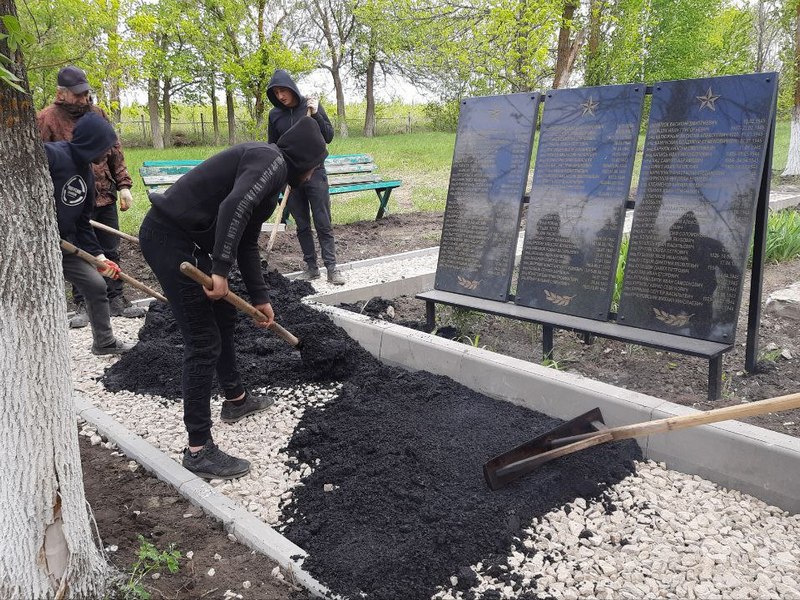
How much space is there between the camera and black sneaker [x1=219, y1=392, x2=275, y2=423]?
401 cm

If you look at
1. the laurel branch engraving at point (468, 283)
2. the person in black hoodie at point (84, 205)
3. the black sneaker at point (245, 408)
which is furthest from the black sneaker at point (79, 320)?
the laurel branch engraving at point (468, 283)

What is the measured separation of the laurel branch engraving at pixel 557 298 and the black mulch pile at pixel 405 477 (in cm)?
102

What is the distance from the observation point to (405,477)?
3.15 m

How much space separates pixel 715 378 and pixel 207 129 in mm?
37103

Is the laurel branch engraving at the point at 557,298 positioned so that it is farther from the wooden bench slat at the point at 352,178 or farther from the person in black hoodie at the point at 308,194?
the wooden bench slat at the point at 352,178

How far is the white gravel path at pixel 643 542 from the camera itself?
2451mm

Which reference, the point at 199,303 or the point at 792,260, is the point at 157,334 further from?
the point at 792,260

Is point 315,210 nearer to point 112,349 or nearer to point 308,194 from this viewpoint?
point 308,194

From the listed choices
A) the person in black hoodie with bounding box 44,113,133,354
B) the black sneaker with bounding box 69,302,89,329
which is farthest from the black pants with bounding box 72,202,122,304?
the person in black hoodie with bounding box 44,113,133,354

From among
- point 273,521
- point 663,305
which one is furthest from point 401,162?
point 273,521

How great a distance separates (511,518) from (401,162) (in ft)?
59.7

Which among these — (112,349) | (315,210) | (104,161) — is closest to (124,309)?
(112,349)

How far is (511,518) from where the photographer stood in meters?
2.79

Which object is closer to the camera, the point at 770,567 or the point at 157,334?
the point at 770,567
